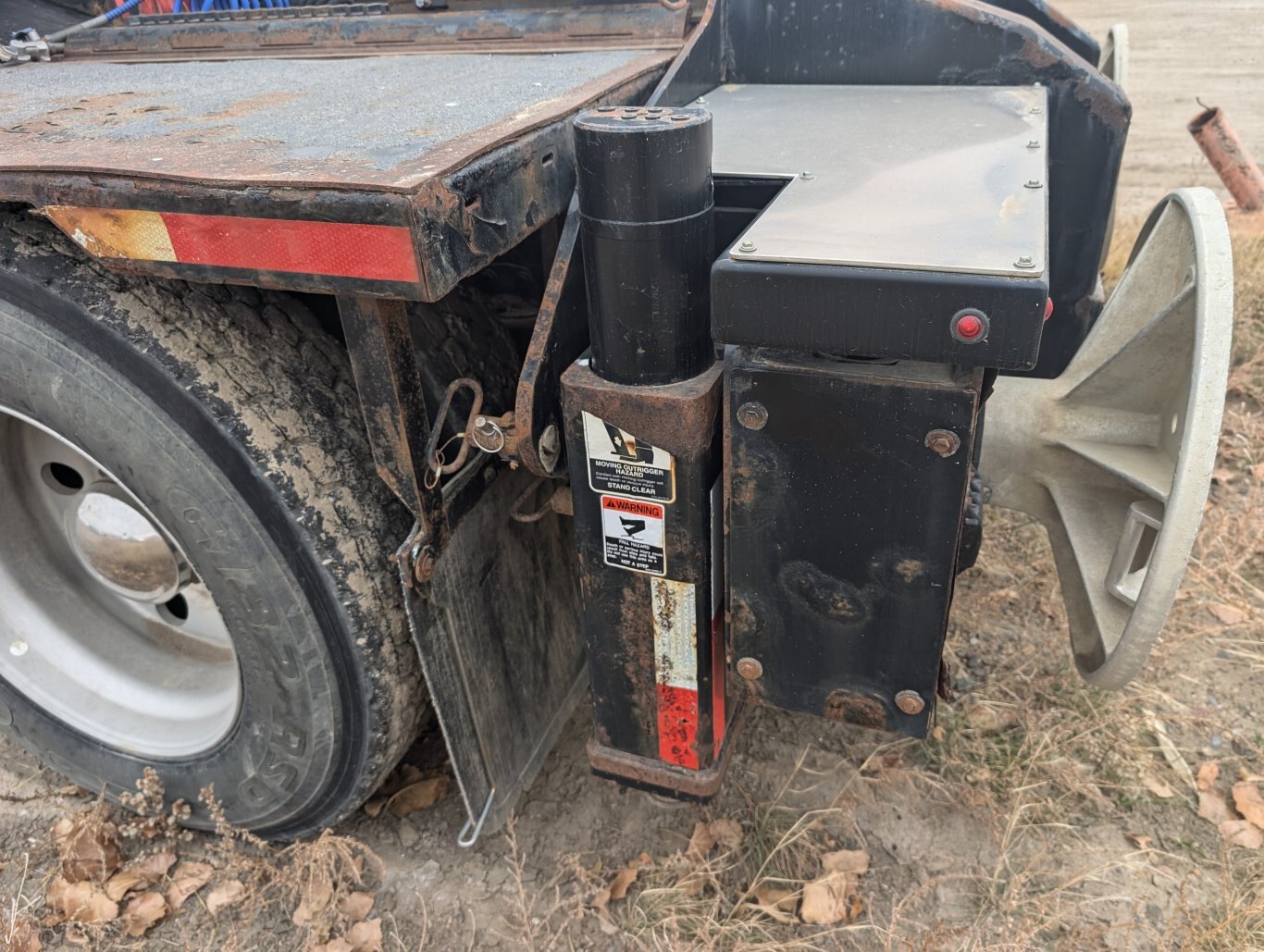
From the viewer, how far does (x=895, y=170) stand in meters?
1.31

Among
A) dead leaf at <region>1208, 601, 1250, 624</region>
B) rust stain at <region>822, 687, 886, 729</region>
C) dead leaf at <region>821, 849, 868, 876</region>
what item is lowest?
dead leaf at <region>1208, 601, 1250, 624</region>

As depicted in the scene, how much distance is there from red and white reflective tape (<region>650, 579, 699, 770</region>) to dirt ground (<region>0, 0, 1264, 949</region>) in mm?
348

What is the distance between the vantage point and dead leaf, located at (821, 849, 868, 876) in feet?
5.96

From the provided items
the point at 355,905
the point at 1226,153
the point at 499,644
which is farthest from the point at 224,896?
the point at 1226,153

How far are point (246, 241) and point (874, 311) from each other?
0.71m

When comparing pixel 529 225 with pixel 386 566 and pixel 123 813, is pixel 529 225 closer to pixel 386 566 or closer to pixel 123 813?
pixel 386 566

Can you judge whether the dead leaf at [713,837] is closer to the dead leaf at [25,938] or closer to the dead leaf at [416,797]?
the dead leaf at [416,797]

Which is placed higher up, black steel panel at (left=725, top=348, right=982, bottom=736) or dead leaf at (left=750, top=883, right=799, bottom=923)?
black steel panel at (left=725, top=348, right=982, bottom=736)

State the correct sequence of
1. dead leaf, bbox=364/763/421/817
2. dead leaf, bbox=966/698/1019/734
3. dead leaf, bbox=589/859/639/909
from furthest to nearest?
dead leaf, bbox=966/698/1019/734 < dead leaf, bbox=364/763/421/817 < dead leaf, bbox=589/859/639/909

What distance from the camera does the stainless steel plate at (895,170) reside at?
1.03 metres

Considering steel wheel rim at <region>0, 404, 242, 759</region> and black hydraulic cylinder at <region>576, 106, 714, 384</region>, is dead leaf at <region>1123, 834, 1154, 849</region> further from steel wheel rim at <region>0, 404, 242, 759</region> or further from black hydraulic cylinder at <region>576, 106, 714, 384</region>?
steel wheel rim at <region>0, 404, 242, 759</region>

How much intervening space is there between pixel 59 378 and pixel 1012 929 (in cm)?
179

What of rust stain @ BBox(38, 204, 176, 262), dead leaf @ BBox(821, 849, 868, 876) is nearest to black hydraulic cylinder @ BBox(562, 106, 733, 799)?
dead leaf @ BBox(821, 849, 868, 876)

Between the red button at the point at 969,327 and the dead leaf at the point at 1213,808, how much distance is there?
149cm
